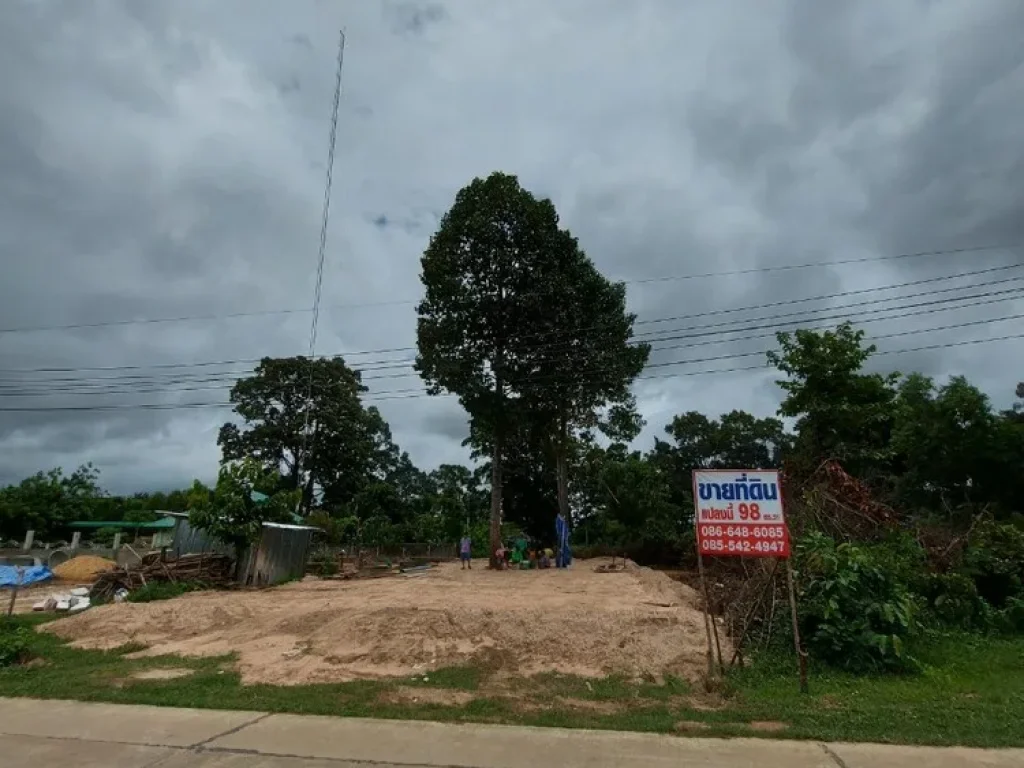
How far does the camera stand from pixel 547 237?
104ft

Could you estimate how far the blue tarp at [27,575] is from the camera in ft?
72.7

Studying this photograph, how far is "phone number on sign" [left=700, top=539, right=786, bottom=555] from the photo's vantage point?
337 inches

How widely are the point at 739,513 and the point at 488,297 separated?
78.0ft

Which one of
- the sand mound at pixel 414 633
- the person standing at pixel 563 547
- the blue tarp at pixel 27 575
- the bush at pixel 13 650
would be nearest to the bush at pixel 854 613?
the sand mound at pixel 414 633

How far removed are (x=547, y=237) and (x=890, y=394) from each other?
15.5m

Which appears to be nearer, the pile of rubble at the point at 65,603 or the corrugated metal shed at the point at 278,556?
the pile of rubble at the point at 65,603

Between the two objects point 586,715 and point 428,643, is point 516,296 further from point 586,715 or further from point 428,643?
point 586,715

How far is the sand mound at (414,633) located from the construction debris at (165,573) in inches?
127

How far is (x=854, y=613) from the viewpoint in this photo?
1005 cm

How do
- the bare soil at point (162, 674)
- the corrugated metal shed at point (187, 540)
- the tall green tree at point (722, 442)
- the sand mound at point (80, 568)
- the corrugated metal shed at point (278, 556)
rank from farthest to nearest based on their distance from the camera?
1. the tall green tree at point (722, 442)
2. the sand mound at point (80, 568)
3. the corrugated metal shed at point (187, 540)
4. the corrugated metal shed at point (278, 556)
5. the bare soil at point (162, 674)

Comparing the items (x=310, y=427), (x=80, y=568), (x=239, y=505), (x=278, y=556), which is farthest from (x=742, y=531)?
(x=310, y=427)

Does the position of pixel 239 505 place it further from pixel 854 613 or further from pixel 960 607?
pixel 960 607

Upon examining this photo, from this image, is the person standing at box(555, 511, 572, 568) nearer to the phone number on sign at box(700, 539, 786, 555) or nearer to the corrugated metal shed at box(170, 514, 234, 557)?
the corrugated metal shed at box(170, 514, 234, 557)

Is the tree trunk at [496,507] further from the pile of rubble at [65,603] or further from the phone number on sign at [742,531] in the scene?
the phone number on sign at [742,531]
